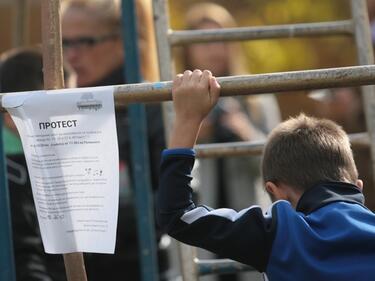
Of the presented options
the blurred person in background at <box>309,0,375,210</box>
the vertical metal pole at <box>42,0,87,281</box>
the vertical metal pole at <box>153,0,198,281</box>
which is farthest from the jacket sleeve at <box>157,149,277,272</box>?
the blurred person in background at <box>309,0,375,210</box>

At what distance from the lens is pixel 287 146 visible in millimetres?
2125

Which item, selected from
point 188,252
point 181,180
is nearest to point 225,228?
point 181,180

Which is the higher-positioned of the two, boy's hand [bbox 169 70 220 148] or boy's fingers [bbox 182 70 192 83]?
boy's fingers [bbox 182 70 192 83]

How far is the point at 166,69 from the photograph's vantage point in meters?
2.71

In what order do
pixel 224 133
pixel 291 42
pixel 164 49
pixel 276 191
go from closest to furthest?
pixel 276 191 < pixel 164 49 < pixel 224 133 < pixel 291 42

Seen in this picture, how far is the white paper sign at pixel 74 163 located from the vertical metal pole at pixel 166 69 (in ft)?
2.28

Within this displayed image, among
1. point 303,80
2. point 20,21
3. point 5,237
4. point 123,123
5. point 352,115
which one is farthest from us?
point 352,115

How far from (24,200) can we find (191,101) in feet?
4.25

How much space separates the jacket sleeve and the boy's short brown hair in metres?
0.15

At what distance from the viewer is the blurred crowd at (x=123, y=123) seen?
3121 mm

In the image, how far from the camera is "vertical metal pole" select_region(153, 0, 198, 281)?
2.61 m

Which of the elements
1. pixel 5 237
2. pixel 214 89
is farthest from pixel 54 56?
pixel 5 237

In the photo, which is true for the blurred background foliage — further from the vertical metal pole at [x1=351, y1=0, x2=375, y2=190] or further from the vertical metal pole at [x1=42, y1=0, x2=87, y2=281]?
the vertical metal pole at [x1=42, y1=0, x2=87, y2=281]

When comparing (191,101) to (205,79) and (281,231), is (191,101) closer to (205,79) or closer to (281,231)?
(205,79)
